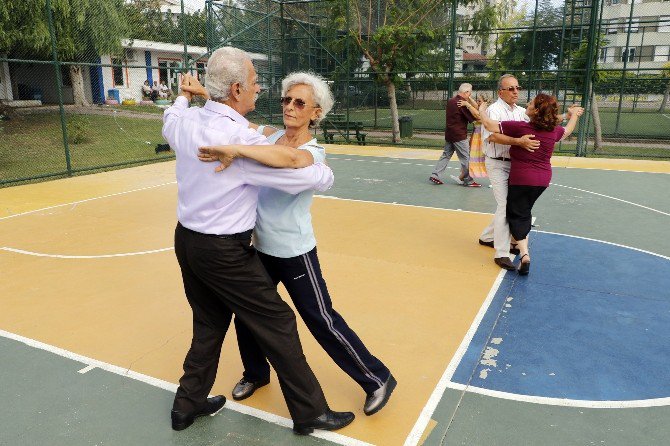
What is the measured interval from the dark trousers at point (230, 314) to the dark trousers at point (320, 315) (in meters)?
0.09

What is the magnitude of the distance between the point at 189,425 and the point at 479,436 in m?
1.56

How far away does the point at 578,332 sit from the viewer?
416 cm

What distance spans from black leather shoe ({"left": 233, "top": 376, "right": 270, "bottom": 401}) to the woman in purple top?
3090 mm

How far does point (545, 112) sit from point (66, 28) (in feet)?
48.7

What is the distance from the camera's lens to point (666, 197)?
8.98 meters

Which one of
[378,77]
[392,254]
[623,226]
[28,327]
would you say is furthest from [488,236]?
[378,77]

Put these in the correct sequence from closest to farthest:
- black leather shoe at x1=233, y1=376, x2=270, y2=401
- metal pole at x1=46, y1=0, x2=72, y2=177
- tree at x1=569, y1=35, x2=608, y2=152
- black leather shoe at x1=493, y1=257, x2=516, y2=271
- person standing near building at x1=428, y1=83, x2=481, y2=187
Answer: black leather shoe at x1=233, y1=376, x2=270, y2=401 < black leather shoe at x1=493, y1=257, x2=516, y2=271 < person standing near building at x1=428, y1=83, x2=481, y2=187 < metal pole at x1=46, y1=0, x2=72, y2=177 < tree at x1=569, y1=35, x2=608, y2=152

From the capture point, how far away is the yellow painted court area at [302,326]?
360cm

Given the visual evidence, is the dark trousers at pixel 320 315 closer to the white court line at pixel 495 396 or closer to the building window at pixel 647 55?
the white court line at pixel 495 396

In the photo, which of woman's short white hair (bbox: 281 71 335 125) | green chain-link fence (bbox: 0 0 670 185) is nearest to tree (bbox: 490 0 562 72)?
green chain-link fence (bbox: 0 0 670 185)

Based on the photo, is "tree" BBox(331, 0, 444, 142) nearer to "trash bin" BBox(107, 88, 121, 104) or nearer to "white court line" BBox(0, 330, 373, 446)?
"white court line" BBox(0, 330, 373, 446)

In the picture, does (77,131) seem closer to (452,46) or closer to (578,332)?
(452,46)

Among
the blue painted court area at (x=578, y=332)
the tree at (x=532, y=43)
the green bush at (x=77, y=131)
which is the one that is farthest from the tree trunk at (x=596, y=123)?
the green bush at (x=77, y=131)

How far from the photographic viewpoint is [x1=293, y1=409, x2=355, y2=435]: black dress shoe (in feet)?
9.49
